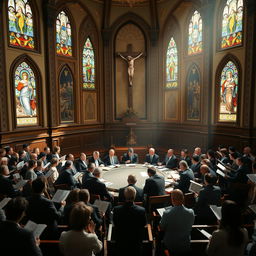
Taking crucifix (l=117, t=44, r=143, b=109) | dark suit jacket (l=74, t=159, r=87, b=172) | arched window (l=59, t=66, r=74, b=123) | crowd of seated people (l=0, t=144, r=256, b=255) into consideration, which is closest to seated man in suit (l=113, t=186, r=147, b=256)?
crowd of seated people (l=0, t=144, r=256, b=255)

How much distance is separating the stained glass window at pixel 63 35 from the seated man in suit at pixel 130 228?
912 cm

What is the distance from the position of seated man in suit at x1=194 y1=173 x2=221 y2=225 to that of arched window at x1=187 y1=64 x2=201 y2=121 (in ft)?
22.7

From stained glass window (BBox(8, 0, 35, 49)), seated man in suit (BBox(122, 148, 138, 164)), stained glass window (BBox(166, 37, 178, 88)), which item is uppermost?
stained glass window (BBox(8, 0, 35, 49))

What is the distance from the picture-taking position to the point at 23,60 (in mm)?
9469

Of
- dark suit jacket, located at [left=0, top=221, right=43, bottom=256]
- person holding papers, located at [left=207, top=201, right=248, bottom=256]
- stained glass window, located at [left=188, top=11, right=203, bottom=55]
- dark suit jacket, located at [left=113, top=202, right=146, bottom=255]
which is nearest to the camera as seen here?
dark suit jacket, located at [left=0, top=221, right=43, bottom=256]

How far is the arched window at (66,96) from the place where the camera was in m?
11.2

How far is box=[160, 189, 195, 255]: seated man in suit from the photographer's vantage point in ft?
11.3

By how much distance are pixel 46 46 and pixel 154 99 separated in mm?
5819

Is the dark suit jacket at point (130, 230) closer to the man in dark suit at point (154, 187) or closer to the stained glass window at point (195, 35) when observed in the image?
the man in dark suit at point (154, 187)

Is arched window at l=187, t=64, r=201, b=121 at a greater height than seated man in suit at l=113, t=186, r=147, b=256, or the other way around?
arched window at l=187, t=64, r=201, b=121

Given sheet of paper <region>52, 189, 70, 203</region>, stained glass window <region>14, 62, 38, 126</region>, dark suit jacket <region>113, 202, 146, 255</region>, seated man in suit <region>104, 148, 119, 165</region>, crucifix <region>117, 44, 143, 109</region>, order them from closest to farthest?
dark suit jacket <region>113, 202, 146, 255</region>, sheet of paper <region>52, 189, 70, 203</region>, seated man in suit <region>104, 148, 119, 165</region>, stained glass window <region>14, 62, 38, 126</region>, crucifix <region>117, 44, 143, 109</region>

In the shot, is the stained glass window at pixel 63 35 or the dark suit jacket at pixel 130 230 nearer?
the dark suit jacket at pixel 130 230

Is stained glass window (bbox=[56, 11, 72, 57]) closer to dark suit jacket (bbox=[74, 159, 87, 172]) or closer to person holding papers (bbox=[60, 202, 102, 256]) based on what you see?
dark suit jacket (bbox=[74, 159, 87, 172])

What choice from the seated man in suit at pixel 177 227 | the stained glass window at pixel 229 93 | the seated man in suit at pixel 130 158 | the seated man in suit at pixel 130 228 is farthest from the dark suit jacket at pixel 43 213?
the stained glass window at pixel 229 93
